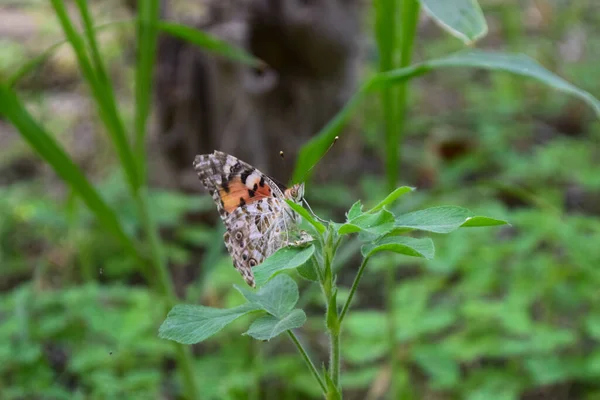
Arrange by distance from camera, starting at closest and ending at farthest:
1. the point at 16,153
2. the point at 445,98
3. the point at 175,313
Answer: the point at 175,313 < the point at 16,153 < the point at 445,98

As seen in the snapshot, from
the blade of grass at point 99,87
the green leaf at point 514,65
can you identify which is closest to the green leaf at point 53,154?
the blade of grass at point 99,87

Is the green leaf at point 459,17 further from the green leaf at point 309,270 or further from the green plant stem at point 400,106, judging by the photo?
the green leaf at point 309,270

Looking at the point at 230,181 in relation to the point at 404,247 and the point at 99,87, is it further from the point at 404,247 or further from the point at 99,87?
the point at 99,87

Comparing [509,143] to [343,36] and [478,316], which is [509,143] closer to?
[343,36]

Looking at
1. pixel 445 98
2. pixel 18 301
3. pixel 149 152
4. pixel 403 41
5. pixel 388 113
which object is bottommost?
pixel 445 98

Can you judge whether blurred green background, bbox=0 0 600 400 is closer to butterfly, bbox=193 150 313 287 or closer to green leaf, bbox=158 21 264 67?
butterfly, bbox=193 150 313 287

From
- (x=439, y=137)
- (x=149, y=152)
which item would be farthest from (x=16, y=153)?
(x=439, y=137)

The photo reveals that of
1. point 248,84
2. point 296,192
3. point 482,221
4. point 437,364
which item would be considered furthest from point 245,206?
point 248,84
